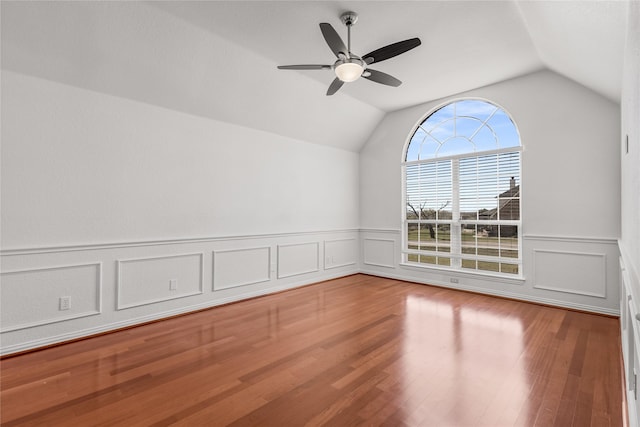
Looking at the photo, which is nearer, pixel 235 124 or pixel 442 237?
pixel 235 124

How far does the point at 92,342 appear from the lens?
9.92 ft

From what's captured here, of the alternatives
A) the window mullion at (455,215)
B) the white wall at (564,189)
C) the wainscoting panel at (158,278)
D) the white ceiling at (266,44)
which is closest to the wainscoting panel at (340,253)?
the window mullion at (455,215)

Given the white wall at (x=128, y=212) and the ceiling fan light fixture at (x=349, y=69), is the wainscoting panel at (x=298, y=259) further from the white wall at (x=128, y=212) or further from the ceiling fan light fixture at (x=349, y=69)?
the ceiling fan light fixture at (x=349, y=69)

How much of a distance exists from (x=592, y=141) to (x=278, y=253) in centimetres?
434

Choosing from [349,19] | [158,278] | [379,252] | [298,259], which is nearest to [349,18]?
[349,19]

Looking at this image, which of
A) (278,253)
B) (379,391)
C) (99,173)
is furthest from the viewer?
(278,253)

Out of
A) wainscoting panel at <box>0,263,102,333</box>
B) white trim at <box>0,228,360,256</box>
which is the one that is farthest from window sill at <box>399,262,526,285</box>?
wainscoting panel at <box>0,263,102,333</box>

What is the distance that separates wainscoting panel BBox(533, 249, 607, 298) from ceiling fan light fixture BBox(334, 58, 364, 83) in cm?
342

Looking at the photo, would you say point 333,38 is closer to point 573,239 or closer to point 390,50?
point 390,50

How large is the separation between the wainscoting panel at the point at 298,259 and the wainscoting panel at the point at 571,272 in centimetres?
322

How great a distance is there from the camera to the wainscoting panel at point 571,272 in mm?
3797

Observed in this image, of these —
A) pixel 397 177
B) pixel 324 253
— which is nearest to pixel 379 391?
pixel 324 253

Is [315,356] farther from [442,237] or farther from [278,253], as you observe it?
[442,237]

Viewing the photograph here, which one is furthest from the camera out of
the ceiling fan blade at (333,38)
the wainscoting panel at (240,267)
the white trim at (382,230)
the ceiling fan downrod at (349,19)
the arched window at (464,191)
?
the white trim at (382,230)
